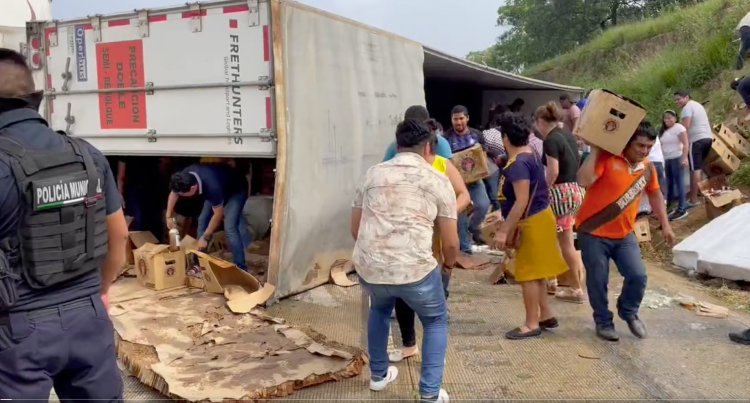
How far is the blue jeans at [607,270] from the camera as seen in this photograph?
4.50 m

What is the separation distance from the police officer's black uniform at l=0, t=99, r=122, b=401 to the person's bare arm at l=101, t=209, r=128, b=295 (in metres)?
0.10

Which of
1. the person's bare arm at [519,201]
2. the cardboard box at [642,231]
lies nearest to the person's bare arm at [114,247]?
the person's bare arm at [519,201]

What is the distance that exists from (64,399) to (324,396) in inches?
66.2

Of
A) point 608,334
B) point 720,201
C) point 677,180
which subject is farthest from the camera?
point 677,180

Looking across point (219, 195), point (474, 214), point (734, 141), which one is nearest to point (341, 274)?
point (219, 195)

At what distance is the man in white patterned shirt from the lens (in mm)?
3346

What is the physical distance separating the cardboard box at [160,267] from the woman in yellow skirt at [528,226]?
2973mm

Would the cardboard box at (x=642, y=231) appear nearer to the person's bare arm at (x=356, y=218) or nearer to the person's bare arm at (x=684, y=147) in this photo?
the person's bare arm at (x=684, y=147)

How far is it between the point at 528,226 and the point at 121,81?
3.87m

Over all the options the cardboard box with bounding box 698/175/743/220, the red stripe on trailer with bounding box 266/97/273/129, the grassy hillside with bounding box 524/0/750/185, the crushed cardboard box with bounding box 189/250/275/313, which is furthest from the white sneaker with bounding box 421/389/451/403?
the grassy hillside with bounding box 524/0/750/185

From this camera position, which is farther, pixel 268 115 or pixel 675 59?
pixel 675 59

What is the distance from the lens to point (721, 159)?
31.2 feet

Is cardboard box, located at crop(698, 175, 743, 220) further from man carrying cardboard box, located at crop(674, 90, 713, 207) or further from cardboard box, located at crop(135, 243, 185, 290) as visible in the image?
cardboard box, located at crop(135, 243, 185, 290)

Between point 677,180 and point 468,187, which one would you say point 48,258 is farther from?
point 677,180
